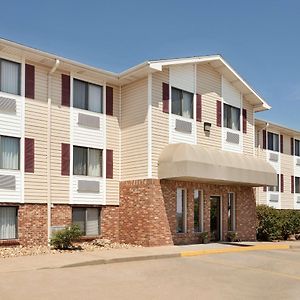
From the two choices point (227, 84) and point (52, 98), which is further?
point (227, 84)


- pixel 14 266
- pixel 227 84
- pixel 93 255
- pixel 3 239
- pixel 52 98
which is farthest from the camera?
pixel 227 84

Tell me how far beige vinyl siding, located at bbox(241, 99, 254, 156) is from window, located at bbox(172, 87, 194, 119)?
4.41 metres

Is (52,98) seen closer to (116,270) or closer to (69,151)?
(69,151)

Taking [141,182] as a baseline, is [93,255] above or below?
below

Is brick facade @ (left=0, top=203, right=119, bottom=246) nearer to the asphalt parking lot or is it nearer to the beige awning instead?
the beige awning

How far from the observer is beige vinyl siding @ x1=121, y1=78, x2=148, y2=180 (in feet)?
66.8

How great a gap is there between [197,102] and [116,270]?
10.8 meters

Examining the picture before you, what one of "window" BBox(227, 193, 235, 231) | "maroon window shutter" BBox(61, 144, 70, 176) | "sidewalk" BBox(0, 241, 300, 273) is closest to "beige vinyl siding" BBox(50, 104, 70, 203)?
"maroon window shutter" BBox(61, 144, 70, 176)

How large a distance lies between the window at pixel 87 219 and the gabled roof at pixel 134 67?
5732 millimetres

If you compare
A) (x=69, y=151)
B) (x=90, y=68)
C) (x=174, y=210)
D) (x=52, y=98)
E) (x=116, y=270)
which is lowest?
(x=116, y=270)

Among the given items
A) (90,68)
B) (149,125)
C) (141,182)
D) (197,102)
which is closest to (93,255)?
(141,182)

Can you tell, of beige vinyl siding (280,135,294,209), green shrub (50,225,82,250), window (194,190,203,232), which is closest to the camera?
green shrub (50,225,82,250)

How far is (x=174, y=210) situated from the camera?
2062 centimetres

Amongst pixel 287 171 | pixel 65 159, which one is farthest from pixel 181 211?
pixel 287 171
